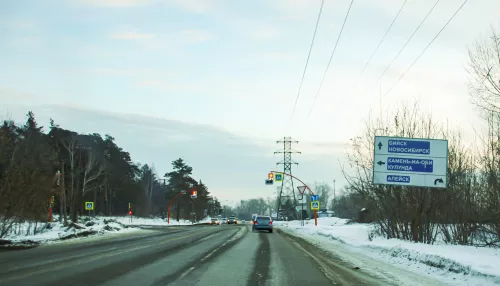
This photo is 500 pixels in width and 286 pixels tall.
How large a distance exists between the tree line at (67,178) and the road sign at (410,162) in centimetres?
1769

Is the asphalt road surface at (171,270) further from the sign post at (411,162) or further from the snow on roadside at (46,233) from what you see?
the snow on roadside at (46,233)

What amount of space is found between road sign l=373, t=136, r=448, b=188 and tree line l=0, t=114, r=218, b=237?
1769 centimetres

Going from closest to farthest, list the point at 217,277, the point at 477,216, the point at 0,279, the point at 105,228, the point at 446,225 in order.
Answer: the point at 0,279 < the point at 217,277 < the point at 477,216 < the point at 446,225 < the point at 105,228

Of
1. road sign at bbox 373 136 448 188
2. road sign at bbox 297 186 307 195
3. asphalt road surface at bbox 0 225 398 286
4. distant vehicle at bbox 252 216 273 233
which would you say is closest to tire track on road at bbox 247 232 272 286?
asphalt road surface at bbox 0 225 398 286

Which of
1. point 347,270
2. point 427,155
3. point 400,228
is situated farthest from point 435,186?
point 347,270

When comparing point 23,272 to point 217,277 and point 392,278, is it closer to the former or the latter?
point 217,277

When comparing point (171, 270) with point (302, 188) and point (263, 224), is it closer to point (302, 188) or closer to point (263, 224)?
point (263, 224)

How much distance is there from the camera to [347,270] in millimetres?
14062

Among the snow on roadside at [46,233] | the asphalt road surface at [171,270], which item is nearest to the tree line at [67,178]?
the snow on roadside at [46,233]

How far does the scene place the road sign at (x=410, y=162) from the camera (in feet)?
75.6

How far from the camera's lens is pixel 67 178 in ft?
236

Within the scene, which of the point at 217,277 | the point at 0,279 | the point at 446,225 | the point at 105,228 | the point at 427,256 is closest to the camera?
the point at 0,279

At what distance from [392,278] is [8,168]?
19342 millimetres

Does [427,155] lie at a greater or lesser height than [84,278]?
greater
